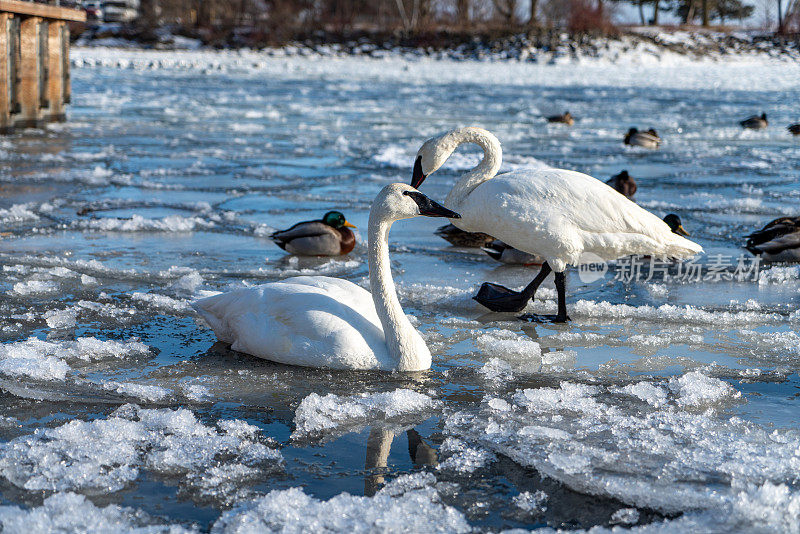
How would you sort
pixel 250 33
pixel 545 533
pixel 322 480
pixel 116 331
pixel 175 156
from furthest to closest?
pixel 250 33 < pixel 175 156 < pixel 116 331 < pixel 322 480 < pixel 545 533

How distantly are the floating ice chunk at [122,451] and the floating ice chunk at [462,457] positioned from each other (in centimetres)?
57

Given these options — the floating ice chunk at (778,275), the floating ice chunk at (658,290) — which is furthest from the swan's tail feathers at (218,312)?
the floating ice chunk at (778,275)

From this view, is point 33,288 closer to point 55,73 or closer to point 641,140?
point 641,140

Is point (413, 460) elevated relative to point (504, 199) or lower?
lower

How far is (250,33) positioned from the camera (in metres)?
45.2

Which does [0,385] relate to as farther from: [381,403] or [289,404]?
[381,403]

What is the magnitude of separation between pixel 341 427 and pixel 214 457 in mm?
508

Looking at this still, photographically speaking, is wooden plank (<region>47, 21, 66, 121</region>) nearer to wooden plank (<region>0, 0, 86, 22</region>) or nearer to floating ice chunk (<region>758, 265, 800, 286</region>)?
wooden plank (<region>0, 0, 86, 22</region>)

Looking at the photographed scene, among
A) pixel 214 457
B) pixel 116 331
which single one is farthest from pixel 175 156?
pixel 214 457

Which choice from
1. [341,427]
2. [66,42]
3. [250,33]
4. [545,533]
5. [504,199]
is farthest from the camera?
[250,33]

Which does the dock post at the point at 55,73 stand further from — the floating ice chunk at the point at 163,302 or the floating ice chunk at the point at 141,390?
the floating ice chunk at the point at 141,390

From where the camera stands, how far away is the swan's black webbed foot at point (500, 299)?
516cm

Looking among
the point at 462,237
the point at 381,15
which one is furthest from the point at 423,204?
the point at 381,15

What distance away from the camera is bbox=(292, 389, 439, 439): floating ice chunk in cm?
351
